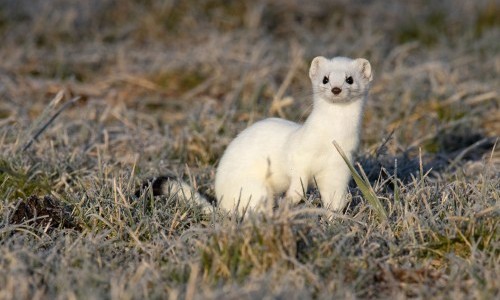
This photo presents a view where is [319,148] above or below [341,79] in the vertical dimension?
below

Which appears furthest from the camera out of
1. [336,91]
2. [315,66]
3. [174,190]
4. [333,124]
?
[174,190]

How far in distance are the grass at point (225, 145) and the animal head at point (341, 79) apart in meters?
0.41

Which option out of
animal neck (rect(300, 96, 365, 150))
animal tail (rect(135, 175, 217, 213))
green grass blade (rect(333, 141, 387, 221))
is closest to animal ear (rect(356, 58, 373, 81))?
animal neck (rect(300, 96, 365, 150))

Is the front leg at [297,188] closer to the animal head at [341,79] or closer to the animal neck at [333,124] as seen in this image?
the animal neck at [333,124]

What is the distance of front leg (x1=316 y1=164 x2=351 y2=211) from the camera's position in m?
3.96

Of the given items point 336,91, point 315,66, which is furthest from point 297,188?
point 315,66

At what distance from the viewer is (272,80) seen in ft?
22.7

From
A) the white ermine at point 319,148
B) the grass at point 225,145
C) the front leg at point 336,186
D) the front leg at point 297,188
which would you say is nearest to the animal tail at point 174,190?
the grass at point 225,145

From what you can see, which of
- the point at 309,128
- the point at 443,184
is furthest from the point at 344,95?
the point at 443,184

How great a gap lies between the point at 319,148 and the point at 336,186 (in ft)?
0.66

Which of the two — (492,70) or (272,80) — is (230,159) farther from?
(492,70)

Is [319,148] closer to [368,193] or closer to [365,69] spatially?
[368,193]

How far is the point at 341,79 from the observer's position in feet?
12.7

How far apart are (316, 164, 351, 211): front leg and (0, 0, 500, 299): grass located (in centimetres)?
12
